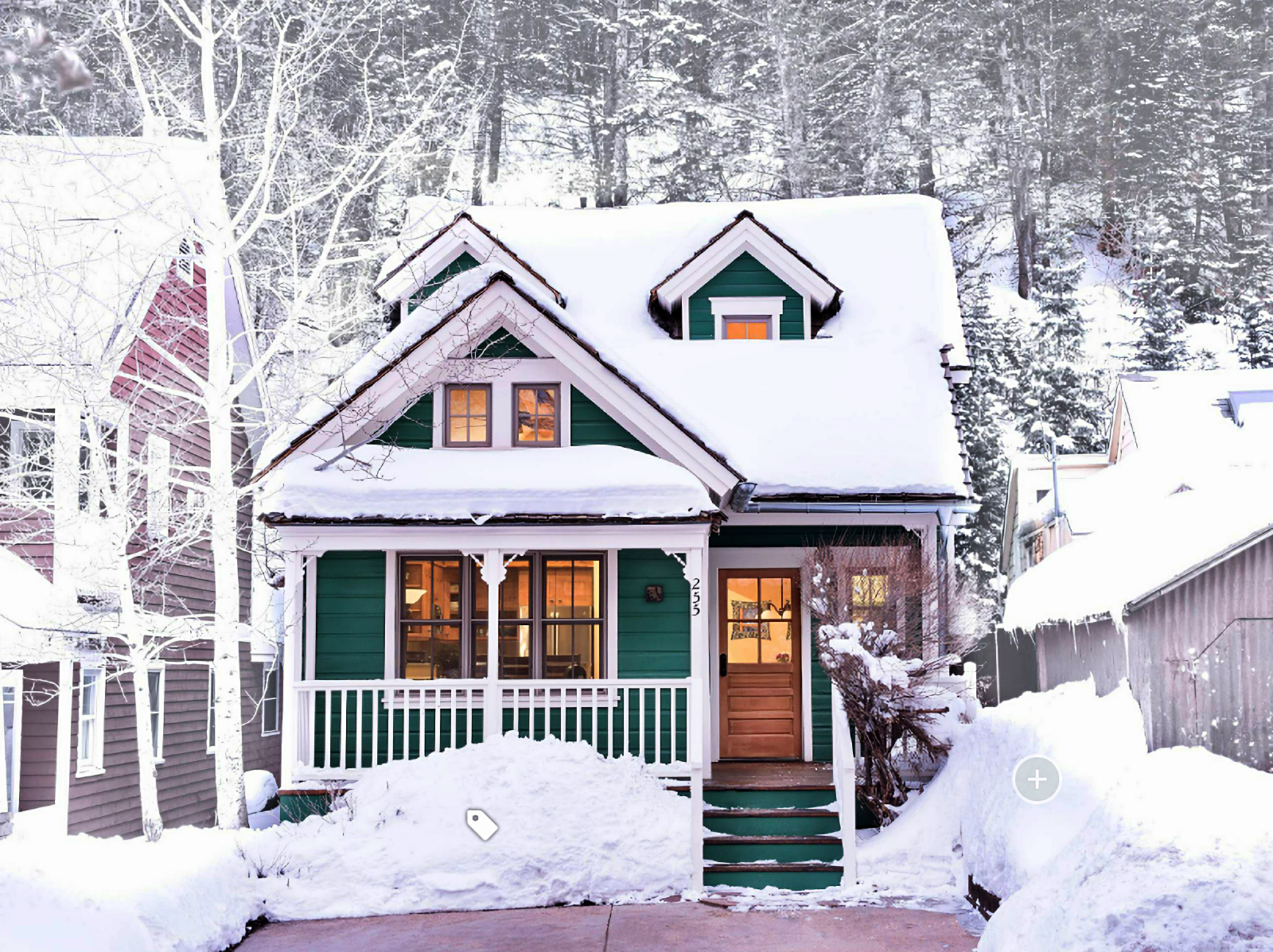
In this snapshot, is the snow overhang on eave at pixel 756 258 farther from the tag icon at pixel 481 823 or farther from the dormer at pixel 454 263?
the tag icon at pixel 481 823

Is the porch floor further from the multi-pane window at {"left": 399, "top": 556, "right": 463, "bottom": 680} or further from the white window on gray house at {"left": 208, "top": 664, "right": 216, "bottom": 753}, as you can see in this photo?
the white window on gray house at {"left": 208, "top": 664, "right": 216, "bottom": 753}

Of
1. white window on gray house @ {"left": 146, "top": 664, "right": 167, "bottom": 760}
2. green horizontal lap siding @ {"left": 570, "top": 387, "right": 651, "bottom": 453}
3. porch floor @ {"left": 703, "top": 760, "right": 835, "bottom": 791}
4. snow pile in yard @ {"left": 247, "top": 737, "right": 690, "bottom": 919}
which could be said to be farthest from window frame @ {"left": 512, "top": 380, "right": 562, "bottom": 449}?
white window on gray house @ {"left": 146, "top": 664, "right": 167, "bottom": 760}

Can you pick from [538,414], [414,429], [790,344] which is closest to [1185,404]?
[790,344]

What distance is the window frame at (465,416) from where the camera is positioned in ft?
45.5

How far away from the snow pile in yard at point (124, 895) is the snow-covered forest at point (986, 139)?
2817cm

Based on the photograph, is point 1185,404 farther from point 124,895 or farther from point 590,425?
point 124,895

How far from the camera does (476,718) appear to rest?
14.0 metres

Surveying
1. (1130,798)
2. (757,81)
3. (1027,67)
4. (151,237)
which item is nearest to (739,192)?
(757,81)

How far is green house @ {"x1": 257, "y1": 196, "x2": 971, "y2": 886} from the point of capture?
40.9ft

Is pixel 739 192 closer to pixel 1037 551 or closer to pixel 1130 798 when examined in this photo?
pixel 1037 551

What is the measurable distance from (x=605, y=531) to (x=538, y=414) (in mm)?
2055

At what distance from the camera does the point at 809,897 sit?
35.9 ft

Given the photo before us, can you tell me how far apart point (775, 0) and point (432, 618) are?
46.9 meters

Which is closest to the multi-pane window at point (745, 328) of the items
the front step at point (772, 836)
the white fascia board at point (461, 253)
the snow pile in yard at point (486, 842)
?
the white fascia board at point (461, 253)
